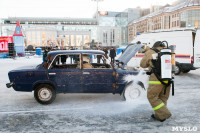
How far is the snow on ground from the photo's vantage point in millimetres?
4020

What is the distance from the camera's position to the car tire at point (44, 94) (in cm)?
557

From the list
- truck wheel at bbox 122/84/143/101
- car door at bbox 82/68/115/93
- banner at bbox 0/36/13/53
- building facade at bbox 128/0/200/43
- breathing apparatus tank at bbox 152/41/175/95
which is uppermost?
building facade at bbox 128/0/200/43

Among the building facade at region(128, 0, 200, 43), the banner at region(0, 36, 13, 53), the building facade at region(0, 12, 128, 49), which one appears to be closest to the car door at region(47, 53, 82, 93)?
the banner at region(0, 36, 13, 53)

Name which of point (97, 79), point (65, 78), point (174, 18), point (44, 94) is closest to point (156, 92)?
point (97, 79)

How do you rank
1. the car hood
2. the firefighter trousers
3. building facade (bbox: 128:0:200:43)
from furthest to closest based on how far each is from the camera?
building facade (bbox: 128:0:200:43), the car hood, the firefighter trousers

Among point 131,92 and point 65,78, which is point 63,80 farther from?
point 131,92

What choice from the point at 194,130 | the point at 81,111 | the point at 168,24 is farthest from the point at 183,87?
the point at 168,24

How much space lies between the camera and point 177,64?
1109cm

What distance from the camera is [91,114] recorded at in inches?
190

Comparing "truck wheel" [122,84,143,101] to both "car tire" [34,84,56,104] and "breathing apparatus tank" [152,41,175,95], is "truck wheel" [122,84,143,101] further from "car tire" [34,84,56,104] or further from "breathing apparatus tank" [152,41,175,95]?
"car tire" [34,84,56,104]

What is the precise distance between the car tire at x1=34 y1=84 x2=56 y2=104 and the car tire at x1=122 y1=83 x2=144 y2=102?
2.27m

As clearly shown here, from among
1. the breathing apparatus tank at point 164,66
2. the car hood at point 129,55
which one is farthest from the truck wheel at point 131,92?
the breathing apparatus tank at point 164,66

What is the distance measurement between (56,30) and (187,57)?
7966 cm

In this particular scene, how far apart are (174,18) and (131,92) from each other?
59.9 metres
